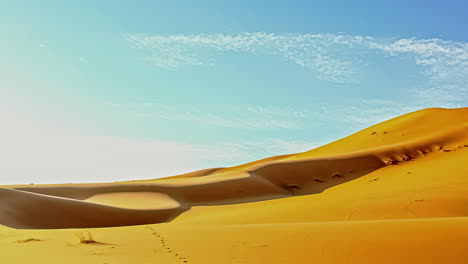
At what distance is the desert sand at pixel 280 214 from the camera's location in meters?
8.14

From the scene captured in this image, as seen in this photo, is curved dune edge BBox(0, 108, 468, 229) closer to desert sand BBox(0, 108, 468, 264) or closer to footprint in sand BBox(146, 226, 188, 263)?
desert sand BBox(0, 108, 468, 264)

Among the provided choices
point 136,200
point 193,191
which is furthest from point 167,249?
point 193,191

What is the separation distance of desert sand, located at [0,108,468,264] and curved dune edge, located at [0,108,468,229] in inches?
2.8

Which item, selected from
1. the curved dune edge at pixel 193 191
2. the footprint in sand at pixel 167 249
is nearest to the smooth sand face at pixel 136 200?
the curved dune edge at pixel 193 191

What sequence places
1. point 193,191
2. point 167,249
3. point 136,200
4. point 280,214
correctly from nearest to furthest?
point 167,249
point 280,214
point 136,200
point 193,191

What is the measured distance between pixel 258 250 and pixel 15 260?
13.1ft

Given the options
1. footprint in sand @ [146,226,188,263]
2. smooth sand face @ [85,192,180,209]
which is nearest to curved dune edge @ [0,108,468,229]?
smooth sand face @ [85,192,180,209]

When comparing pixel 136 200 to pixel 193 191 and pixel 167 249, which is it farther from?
pixel 167 249

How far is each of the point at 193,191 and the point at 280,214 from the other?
40.5ft

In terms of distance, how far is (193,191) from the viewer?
28594 mm

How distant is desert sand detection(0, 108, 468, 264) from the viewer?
8.14m

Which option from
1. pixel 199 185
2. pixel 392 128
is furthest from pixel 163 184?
pixel 392 128

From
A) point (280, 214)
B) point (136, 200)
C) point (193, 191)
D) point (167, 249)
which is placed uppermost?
point (193, 191)

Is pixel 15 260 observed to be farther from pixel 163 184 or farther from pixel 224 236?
pixel 163 184
